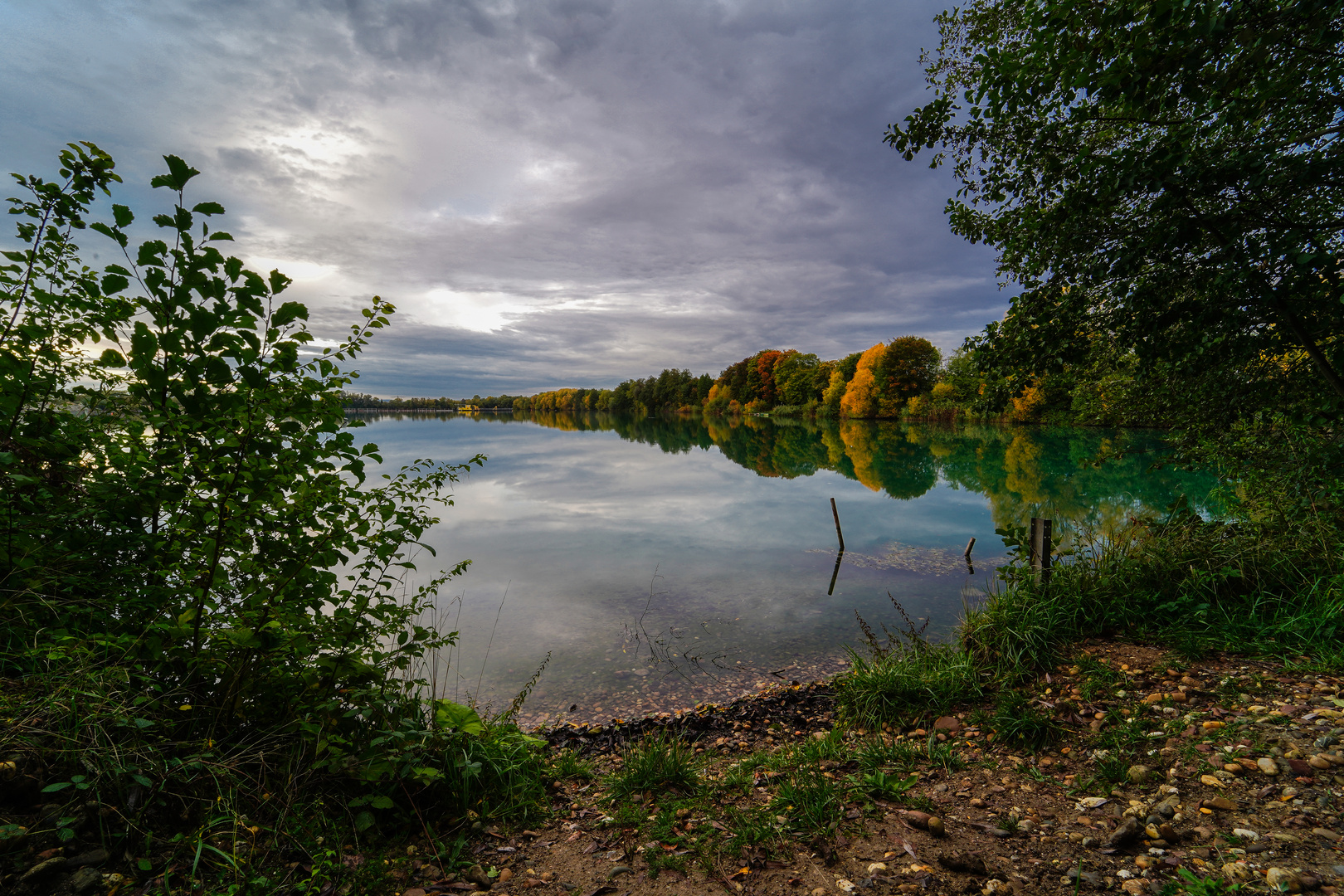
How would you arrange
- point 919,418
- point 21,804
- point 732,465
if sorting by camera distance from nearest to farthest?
point 21,804
point 732,465
point 919,418

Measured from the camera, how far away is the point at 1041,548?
648cm

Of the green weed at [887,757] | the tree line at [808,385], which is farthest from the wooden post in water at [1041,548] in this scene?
the tree line at [808,385]

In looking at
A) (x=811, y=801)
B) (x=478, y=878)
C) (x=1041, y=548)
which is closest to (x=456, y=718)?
(x=478, y=878)

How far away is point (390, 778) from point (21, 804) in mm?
1654

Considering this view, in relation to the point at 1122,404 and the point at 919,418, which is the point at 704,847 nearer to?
the point at 1122,404

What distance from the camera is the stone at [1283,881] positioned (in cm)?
240

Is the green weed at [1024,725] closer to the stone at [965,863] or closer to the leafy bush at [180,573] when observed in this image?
the stone at [965,863]

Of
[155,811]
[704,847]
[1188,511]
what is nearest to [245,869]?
[155,811]

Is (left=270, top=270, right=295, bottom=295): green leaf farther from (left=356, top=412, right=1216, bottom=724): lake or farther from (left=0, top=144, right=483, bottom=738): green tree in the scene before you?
(left=356, top=412, right=1216, bottom=724): lake

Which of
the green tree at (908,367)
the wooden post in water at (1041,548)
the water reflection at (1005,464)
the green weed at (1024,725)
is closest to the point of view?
the green weed at (1024,725)

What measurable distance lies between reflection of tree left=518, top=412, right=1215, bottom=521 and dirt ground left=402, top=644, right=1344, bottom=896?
6322mm

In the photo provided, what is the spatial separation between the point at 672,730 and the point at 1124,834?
409cm

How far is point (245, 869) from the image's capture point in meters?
2.59

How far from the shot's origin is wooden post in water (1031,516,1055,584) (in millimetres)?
6379
